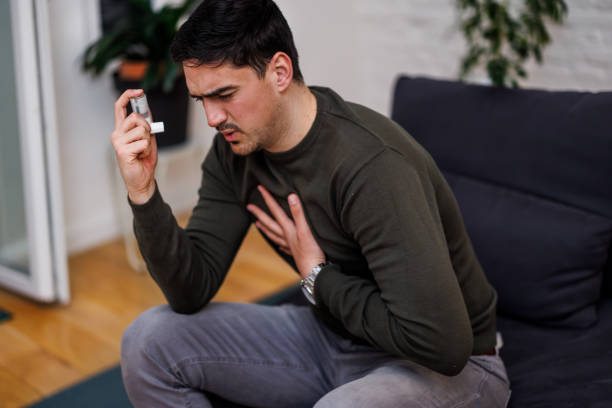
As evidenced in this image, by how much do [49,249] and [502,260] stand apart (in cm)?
153

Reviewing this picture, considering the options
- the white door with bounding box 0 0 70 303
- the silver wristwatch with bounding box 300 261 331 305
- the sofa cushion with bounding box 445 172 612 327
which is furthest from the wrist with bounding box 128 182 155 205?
the white door with bounding box 0 0 70 303

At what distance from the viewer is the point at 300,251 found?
1.24 meters

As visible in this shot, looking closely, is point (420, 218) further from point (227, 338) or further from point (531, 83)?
point (531, 83)

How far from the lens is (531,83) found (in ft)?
8.66

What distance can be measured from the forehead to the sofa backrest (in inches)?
28.3

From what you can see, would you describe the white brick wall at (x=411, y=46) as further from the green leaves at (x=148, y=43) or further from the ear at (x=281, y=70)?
the ear at (x=281, y=70)

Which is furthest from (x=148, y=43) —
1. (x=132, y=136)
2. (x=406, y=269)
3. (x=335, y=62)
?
(x=406, y=269)

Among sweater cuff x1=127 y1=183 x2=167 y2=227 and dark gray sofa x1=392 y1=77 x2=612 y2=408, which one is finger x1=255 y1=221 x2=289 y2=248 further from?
dark gray sofa x1=392 y1=77 x2=612 y2=408

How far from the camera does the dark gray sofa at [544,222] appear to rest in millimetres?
1438

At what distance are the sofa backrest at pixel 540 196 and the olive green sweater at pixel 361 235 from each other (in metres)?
0.26

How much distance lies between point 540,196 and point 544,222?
0.25ft

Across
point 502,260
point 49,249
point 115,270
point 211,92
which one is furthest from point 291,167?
Result: point 115,270

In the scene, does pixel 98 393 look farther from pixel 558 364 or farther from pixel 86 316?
pixel 558 364

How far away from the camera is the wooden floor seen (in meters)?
1.98
